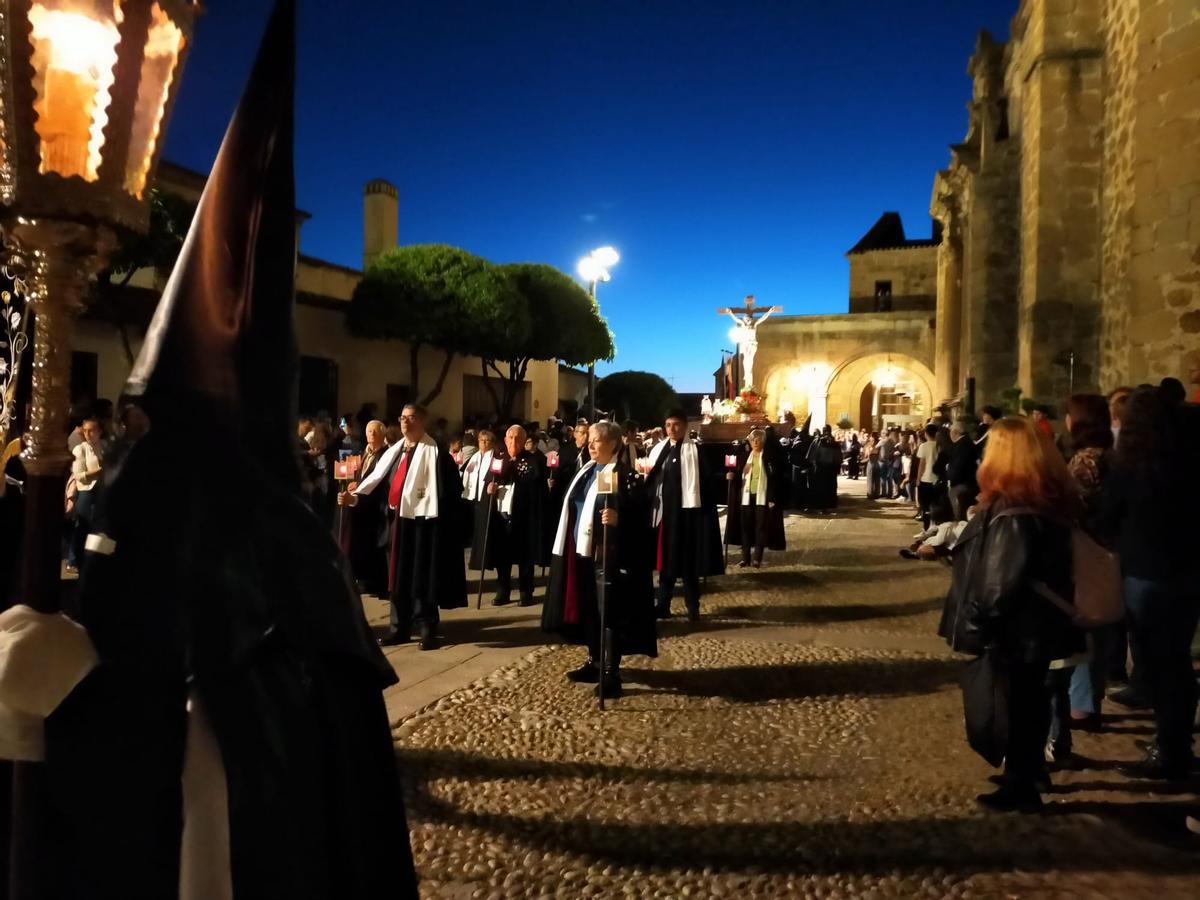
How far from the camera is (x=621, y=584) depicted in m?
5.43

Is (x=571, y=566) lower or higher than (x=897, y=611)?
higher

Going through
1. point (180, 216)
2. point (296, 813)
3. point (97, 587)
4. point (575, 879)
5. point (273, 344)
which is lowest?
point (575, 879)

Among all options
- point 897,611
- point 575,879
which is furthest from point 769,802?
point 897,611

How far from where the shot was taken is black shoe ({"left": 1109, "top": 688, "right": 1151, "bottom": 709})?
5184 mm

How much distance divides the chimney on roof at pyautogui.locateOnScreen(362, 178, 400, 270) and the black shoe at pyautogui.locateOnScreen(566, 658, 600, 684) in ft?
90.6

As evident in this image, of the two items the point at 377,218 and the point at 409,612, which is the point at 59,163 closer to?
the point at 409,612

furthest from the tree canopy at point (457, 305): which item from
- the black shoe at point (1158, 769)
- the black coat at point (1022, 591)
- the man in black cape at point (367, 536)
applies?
the black coat at point (1022, 591)

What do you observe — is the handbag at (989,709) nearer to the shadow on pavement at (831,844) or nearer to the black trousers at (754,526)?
the shadow on pavement at (831,844)

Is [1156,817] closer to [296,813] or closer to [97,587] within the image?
[296,813]

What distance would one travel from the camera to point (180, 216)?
16.2 meters

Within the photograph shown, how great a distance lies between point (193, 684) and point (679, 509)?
634cm

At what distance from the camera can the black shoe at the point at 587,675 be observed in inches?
221

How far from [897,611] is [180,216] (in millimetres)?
14976

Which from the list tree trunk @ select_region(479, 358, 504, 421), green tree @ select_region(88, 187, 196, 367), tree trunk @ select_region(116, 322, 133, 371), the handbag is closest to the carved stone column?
the handbag
